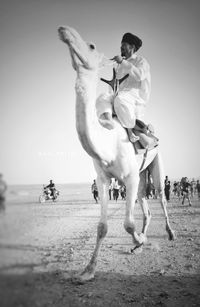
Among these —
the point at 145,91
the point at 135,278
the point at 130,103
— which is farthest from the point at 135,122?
the point at 135,278

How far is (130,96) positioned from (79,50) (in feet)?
5.43

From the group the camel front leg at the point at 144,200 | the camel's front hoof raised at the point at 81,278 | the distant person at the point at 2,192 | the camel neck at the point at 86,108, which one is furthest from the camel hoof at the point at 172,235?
the distant person at the point at 2,192

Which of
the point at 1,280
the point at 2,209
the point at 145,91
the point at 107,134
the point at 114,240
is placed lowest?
the point at 114,240

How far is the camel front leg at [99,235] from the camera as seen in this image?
2.78m

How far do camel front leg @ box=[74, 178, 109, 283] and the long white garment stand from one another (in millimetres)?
1108

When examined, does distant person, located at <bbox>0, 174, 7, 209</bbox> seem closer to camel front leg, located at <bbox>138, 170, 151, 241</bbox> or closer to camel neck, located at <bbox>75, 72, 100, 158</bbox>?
camel neck, located at <bbox>75, 72, 100, 158</bbox>

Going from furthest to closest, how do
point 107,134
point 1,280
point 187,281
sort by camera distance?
point 107,134
point 187,281
point 1,280

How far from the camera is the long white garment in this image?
10.9 feet

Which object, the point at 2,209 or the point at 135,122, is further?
the point at 135,122

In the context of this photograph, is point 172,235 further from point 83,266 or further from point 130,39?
point 130,39

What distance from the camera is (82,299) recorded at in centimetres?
227

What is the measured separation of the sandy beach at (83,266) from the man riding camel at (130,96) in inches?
67.6

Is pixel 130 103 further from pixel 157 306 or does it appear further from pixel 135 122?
pixel 157 306

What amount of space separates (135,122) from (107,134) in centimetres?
103
